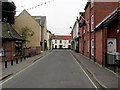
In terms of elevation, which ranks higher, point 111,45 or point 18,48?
point 111,45

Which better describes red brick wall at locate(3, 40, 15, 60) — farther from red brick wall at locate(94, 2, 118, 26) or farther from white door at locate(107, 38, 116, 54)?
white door at locate(107, 38, 116, 54)

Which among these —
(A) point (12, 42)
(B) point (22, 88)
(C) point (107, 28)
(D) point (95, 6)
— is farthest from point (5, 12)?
(B) point (22, 88)

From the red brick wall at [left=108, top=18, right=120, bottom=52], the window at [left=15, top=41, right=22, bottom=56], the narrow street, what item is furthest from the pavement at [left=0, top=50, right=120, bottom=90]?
the window at [left=15, top=41, right=22, bottom=56]

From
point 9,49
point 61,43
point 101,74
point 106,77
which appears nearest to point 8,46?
point 9,49

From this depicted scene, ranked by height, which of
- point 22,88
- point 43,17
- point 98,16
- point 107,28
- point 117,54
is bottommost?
point 22,88

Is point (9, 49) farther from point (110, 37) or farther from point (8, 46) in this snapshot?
point (110, 37)

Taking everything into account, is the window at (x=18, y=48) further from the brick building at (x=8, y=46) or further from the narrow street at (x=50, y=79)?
the narrow street at (x=50, y=79)

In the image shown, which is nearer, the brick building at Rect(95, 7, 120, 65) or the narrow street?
the narrow street

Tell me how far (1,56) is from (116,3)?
13.8 meters

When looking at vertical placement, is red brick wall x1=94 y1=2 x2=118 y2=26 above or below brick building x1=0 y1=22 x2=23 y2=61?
above

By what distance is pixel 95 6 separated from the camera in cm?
2516

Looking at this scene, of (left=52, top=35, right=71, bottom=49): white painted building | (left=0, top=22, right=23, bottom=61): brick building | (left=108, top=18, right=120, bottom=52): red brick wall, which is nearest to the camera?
(left=108, top=18, right=120, bottom=52): red brick wall

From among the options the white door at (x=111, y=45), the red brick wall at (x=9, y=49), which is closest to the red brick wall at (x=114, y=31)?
the white door at (x=111, y=45)

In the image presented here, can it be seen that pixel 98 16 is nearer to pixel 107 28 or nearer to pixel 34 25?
pixel 107 28
